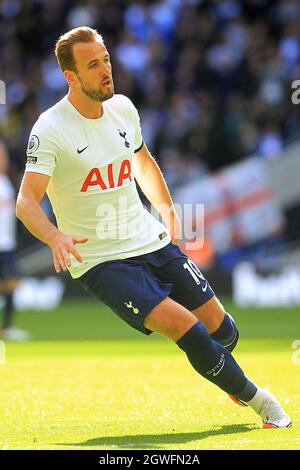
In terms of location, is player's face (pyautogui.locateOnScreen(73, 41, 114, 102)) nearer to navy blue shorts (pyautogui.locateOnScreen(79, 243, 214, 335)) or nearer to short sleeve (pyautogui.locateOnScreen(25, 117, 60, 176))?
short sleeve (pyautogui.locateOnScreen(25, 117, 60, 176))

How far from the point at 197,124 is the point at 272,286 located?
3171 millimetres

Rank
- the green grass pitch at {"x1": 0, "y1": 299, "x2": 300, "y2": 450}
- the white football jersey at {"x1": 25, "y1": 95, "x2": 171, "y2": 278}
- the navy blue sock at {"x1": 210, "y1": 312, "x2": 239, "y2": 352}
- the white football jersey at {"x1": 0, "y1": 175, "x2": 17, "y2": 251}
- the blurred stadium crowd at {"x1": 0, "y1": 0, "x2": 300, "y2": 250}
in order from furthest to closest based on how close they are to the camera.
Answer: the blurred stadium crowd at {"x1": 0, "y1": 0, "x2": 300, "y2": 250}
the white football jersey at {"x1": 0, "y1": 175, "x2": 17, "y2": 251}
the navy blue sock at {"x1": 210, "y1": 312, "x2": 239, "y2": 352}
the white football jersey at {"x1": 25, "y1": 95, "x2": 171, "y2": 278}
the green grass pitch at {"x1": 0, "y1": 299, "x2": 300, "y2": 450}

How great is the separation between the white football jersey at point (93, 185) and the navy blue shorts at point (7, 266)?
7.14 metres

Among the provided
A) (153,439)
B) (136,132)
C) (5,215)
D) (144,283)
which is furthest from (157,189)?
(5,215)

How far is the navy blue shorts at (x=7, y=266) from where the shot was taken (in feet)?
47.4

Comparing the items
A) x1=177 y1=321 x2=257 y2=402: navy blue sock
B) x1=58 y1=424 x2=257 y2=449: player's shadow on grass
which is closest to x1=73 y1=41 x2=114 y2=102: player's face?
x1=177 y1=321 x2=257 y2=402: navy blue sock

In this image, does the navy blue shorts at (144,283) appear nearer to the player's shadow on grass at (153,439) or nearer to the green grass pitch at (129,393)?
the player's shadow on grass at (153,439)

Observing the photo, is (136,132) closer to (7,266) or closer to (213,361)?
(213,361)

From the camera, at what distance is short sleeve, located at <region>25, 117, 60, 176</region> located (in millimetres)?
6941

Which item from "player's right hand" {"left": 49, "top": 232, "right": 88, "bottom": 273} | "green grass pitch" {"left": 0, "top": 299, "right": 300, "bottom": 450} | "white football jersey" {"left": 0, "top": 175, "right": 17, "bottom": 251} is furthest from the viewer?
"white football jersey" {"left": 0, "top": 175, "right": 17, "bottom": 251}

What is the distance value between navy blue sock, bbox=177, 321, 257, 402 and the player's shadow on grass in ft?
0.81

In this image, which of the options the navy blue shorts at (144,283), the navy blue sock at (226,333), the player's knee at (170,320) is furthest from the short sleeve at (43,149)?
the navy blue sock at (226,333)

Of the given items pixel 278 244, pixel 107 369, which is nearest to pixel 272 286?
pixel 278 244

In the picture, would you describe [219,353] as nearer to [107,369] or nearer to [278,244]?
[107,369]
